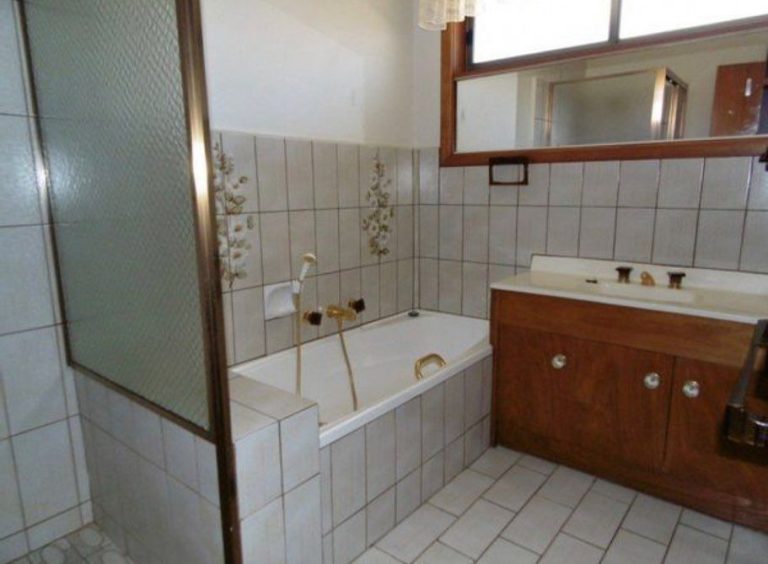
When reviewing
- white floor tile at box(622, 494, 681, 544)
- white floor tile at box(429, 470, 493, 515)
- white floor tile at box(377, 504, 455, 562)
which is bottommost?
white floor tile at box(377, 504, 455, 562)

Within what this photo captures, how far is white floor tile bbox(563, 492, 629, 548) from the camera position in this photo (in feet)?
5.56

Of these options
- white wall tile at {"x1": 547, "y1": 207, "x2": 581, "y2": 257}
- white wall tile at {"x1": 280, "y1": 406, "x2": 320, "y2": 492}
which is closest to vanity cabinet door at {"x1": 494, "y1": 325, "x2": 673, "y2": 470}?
white wall tile at {"x1": 547, "y1": 207, "x2": 581, "y2": 257}

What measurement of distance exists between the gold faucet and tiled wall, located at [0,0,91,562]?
3.33 ft

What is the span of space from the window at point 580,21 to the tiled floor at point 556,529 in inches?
72.3

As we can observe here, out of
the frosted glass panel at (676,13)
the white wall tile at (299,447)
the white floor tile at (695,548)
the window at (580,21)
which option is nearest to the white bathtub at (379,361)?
the white wall tile at (299,447)

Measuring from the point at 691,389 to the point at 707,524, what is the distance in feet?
1.59

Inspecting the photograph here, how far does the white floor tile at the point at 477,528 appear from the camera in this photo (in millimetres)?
1653

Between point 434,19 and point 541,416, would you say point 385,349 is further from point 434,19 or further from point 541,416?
point 434,19

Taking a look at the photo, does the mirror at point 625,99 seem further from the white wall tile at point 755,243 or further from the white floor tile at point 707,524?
the white floor tile at point 707,524

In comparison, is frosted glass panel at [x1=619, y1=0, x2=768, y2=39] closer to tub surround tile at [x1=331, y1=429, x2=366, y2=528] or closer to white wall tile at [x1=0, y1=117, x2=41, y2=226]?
tub surround tile at [x1=331, y1=429, x2=366, y2=528]

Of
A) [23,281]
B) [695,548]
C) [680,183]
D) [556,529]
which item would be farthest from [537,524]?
[23,281]

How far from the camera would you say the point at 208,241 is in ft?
3.30

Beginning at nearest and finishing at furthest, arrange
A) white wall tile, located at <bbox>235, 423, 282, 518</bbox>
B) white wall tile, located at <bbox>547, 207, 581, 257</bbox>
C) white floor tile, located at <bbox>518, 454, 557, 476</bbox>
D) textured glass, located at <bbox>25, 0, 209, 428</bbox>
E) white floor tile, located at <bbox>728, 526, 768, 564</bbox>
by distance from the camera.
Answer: textured glass, located at <bbox>25, 0, 209, 428</bbox> → white wall tile, located at <bbox>235, 423, 282, 518</bbox> → white floor tile, located at <bbox>728, 526, 768, 564</bbox> → white floor tile, located at <bbox>518, 454, 557, 476</bbox> → white wall tile, located at <bbox>547, 207, 581, 257</bbox>

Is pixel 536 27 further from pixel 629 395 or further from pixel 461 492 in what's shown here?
pixel 461 492
